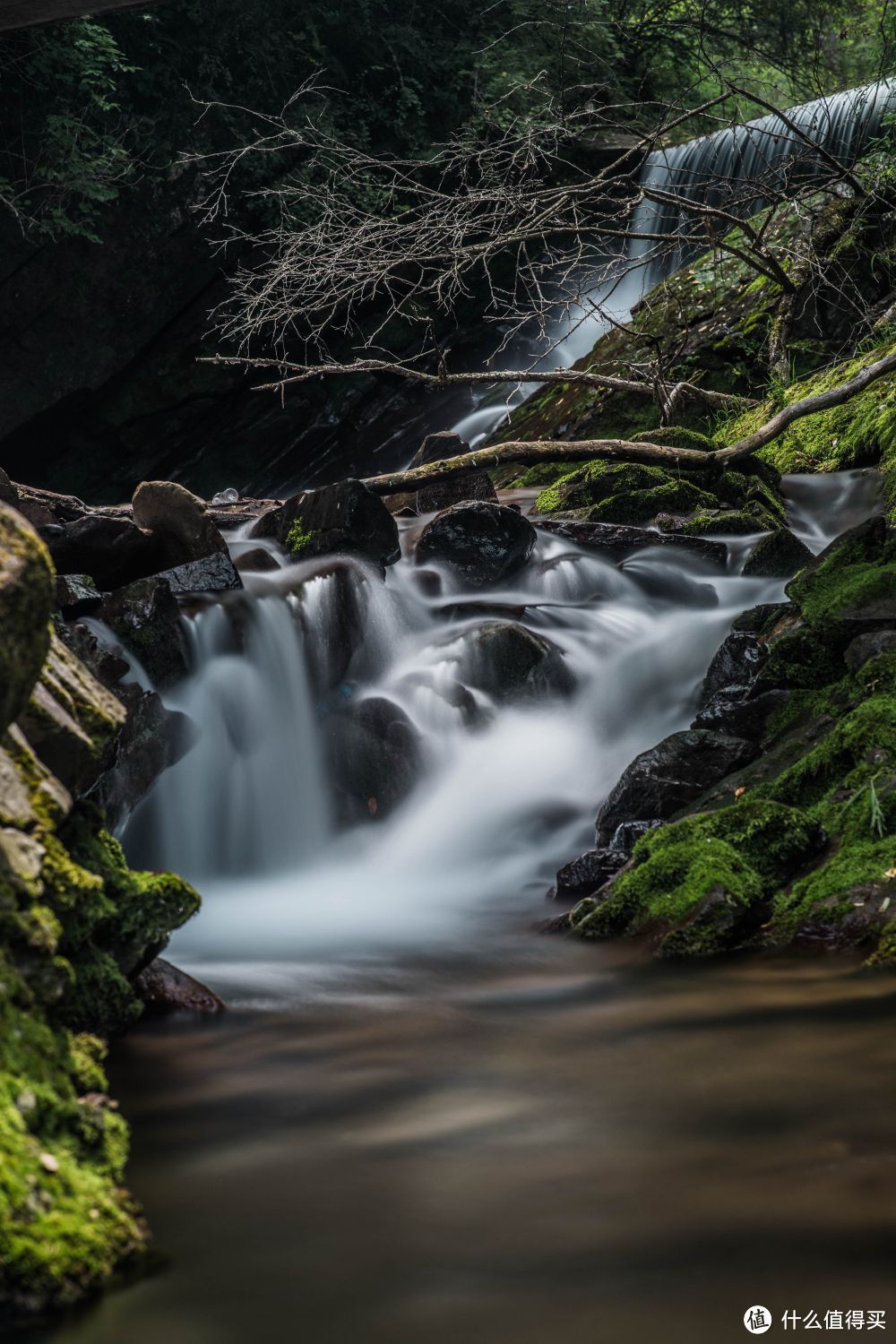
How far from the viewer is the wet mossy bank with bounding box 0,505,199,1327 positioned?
162 centimetres

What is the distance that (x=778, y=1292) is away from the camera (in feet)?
5.71

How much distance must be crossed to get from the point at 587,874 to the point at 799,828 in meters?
1.13

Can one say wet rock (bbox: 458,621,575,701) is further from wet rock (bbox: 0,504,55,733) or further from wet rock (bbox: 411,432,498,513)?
wet rock (bbox: 0,504,55,733)

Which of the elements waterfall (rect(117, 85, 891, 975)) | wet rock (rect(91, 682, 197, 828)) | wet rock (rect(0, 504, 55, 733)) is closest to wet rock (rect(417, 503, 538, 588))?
waterfall (rect(117, 85, 891, 975))

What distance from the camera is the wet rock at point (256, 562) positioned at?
769cm

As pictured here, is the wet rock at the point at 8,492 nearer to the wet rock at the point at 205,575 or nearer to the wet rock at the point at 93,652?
the wet rock at the point at 205,575

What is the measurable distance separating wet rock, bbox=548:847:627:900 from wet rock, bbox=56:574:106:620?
314cm

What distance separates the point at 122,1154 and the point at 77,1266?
0.87 ft

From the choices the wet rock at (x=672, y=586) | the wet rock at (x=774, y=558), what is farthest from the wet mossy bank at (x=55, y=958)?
the wet rock at (x=774, y=558)

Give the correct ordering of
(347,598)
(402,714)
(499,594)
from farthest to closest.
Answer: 1. (499,594)
2. (347,598)
3. (402,714)

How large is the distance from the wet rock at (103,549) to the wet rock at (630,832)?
145 inches

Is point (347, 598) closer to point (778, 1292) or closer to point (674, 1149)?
point (674, 1149)

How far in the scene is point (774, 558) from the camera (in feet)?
26.1

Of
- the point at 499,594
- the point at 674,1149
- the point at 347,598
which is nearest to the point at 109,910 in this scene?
the point at 674,1149
